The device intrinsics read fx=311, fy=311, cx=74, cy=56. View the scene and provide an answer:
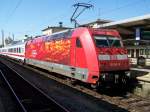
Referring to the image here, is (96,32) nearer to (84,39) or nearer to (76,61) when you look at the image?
(84,39)

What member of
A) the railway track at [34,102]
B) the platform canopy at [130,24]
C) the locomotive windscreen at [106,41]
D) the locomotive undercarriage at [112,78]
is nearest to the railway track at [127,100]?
the locomotive undercarriage at [112,78]

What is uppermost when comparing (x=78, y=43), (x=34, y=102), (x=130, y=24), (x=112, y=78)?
(x=130, y=24)

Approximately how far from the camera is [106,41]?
15086mm

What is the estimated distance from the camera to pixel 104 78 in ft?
45.3

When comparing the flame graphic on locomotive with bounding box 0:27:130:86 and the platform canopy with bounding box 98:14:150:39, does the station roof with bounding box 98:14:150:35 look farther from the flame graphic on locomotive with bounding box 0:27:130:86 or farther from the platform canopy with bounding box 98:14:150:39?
the flame graphic on locomotive with bounding box 0:27:130:86

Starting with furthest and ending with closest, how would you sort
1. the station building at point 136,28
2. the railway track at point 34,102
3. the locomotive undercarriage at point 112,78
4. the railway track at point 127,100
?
the station building at point 136,28, the locomotive undercarriage at point 112,78, the railway track at point 127,100, the railway track at point 34,102

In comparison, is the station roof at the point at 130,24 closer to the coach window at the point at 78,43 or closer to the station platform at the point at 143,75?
the station platform at the point at 143,75

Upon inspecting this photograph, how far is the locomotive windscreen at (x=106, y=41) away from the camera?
48.4ft

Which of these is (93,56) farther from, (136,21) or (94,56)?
(136,21)

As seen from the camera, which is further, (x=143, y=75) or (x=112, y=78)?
(x=143, y=75)

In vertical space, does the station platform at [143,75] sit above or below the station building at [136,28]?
below

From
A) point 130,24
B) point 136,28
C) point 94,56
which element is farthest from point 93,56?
point 130,24

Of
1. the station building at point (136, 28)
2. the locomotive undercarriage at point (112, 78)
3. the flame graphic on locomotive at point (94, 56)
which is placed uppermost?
the station building at point (136, 28)

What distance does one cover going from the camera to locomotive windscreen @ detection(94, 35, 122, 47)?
48.4 ft
